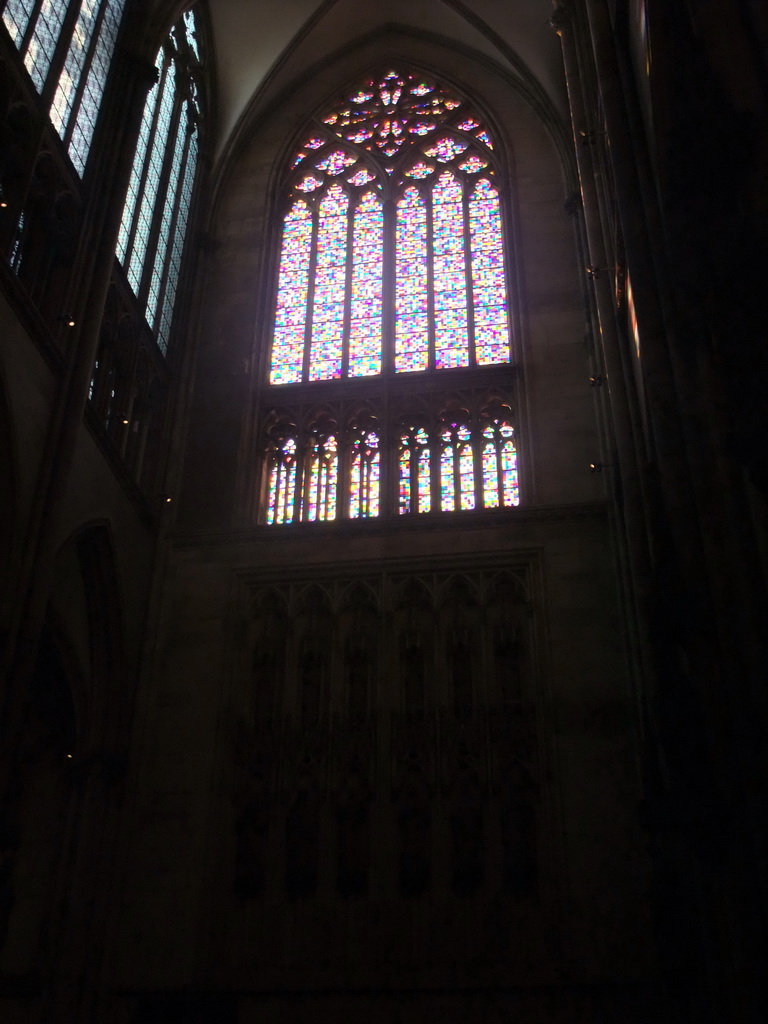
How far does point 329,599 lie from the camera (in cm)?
1273

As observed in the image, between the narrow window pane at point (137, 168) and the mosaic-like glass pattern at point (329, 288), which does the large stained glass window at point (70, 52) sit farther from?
the mosaic-like glass pattern at point (329, 288)

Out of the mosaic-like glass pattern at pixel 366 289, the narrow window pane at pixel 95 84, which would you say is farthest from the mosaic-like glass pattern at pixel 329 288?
the narrow window pane at pixel 95 84

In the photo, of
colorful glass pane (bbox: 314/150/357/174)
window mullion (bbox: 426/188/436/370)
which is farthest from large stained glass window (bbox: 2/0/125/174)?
window mullion (bbox: 426/188/436/370)

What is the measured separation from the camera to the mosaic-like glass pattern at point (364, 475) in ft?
44.7

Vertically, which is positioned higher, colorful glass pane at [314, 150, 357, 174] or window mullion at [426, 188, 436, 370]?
colorful glass pane at [314, 150, 357, 174]

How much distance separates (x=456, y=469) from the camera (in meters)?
13.7

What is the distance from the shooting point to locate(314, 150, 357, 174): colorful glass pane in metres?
17.4

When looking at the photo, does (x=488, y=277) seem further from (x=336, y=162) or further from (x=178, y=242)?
(x=178, y=242)

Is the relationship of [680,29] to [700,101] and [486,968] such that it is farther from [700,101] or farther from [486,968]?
[486,968]

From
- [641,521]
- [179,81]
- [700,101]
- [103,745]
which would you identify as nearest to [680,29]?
[700,101]

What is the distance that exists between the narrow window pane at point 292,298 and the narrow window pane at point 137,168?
110 inches

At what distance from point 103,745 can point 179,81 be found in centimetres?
1016

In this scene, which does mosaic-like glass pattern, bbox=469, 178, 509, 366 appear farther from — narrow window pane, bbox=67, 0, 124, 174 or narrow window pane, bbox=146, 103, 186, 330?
narrow window pane, bbox=67, 0, 124, 174

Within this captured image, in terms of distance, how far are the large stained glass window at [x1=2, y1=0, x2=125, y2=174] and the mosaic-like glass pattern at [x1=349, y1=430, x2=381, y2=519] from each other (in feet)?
16.0
